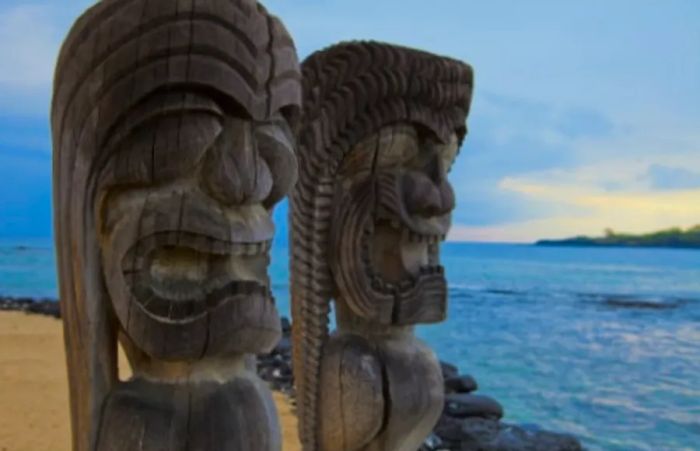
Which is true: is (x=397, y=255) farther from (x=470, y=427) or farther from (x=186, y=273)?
(x=470, y=427)

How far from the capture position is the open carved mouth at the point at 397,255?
3.62 m

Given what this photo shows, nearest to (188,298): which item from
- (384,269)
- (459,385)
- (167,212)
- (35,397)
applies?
(167,212)

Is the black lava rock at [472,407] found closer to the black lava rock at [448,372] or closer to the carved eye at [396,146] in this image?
the black lava rock at [448,372]

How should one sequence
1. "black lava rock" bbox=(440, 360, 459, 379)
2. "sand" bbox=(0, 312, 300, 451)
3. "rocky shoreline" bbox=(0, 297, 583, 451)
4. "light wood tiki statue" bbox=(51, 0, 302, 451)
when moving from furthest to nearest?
"black lava rock" bbox=(440, 360, 459, 379) → "rocky shoreline" bbox=(0, 297, 583, 451) → "sand" bbox=(0, 312, 300, 451) → "light wood tiki statue" bbox=(51, 0, 302, 451)

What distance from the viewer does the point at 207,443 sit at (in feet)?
7.67

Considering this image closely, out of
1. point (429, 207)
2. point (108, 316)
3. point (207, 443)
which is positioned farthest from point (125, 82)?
point (429, 207)

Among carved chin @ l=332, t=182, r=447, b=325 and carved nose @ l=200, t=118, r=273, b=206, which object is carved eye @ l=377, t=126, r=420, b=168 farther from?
carved nose @ l=200, t=118, r=273, b=206

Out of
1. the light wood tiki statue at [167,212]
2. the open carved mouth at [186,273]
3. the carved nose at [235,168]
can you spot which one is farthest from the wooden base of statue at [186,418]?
the carved nose at [235,168]

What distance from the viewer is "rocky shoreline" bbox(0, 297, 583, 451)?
8133 mm

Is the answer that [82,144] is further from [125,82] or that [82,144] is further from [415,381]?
[415,381]

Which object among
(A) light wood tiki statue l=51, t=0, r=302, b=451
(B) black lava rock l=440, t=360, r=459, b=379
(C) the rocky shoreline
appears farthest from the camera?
(B) black lava rock l=440, t=360, r=459, b=379

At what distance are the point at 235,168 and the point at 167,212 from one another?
219 mm

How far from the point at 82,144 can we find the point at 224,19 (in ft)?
1.69

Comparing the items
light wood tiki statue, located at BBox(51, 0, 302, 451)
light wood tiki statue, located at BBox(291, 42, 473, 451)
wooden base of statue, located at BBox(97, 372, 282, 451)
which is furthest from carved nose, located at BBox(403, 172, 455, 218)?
wooden base of statue, located at BBox(97, 372, 282, 451)
